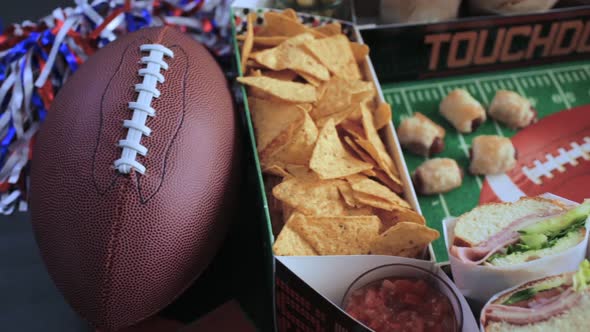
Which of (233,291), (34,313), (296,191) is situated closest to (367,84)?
(296,191)

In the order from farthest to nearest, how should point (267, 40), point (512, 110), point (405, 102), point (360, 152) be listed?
point (405, 102) < point (512, 110) < point (267, 40) < point (360, 152)

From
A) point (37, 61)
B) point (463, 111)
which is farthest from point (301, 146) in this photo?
point (37, 61)

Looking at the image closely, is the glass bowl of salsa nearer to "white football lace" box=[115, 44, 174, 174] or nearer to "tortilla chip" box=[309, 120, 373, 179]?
"tortilla chip" box=[309, 120, 373, 179]

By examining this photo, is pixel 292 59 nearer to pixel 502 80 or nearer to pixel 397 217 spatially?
pixel 397 217

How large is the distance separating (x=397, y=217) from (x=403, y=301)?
23 centimetres

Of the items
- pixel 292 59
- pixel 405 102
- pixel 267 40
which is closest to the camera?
pixel 292 59

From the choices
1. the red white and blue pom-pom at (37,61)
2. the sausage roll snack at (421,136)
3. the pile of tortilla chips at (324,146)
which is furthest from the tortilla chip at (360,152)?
the red white and blue pom-pom at (37,61)

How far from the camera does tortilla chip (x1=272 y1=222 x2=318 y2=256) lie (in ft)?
3.92

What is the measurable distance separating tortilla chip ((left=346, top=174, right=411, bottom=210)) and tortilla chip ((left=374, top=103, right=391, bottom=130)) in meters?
0.21

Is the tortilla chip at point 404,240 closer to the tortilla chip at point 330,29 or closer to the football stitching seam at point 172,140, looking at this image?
the football stitching seam at point 172,140

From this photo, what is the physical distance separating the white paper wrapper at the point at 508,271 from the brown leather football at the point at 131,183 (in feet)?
1.81

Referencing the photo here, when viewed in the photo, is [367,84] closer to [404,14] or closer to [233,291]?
[404,14]

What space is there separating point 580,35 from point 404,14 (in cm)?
62

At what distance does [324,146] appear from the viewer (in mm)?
1359
